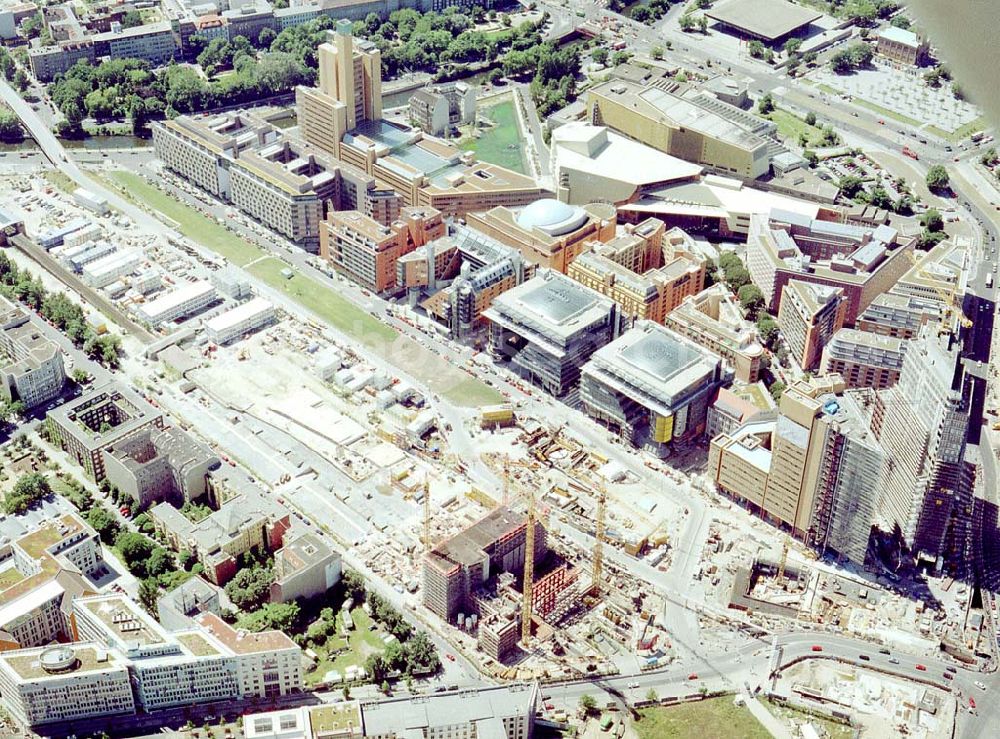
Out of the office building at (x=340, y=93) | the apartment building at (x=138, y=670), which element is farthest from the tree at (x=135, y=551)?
the office building at (x=340, y=93)

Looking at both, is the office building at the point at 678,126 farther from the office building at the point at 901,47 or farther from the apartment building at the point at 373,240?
the office building at the point at 901,47

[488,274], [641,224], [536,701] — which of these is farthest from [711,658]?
[641,224]

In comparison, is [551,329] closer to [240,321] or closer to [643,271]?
[643,271]


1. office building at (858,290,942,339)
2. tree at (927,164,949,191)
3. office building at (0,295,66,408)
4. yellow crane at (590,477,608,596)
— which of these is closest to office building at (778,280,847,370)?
office building at (858,290,942,339)

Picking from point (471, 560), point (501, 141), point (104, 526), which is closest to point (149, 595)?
point (104, 526)

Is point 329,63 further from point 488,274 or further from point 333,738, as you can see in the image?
point 333,738

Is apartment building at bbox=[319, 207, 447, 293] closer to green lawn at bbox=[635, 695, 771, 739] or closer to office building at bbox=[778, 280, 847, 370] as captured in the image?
office building at bbox=[778, 280, 847, 370]
